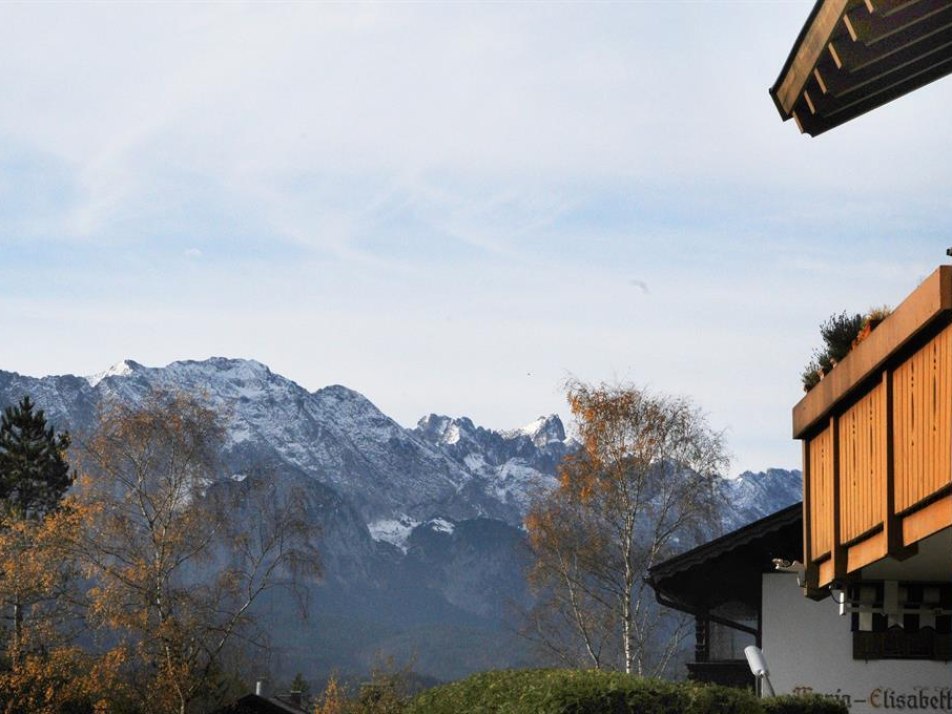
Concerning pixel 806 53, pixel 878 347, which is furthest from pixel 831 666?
pixel 806 53

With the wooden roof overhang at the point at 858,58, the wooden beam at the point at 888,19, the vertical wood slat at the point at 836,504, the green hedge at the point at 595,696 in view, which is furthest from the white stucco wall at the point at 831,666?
the wooden beam at the point at 888,19

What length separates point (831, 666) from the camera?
21.8m

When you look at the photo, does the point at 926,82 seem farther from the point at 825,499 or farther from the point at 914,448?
the point at 825,499

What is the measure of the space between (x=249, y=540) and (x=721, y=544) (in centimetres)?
2278

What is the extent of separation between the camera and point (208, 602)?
40.2m

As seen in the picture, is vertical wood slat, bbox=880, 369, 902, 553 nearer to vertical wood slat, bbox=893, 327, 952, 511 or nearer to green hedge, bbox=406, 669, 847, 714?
vertical wood slat, bbox=893, 327, 952, 511

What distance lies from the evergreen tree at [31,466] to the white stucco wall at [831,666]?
37.3m

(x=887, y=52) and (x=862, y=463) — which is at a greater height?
(x=887, y=52)

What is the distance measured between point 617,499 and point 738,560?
16.6 meters

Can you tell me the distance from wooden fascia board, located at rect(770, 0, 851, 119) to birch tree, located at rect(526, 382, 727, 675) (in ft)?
88.9

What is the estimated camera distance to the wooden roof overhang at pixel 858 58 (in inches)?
391

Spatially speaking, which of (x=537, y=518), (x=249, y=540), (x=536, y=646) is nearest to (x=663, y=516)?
(x=537, y=518)

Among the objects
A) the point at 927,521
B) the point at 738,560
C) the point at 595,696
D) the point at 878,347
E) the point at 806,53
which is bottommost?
the point at 595,696

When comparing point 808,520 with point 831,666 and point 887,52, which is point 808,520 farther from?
point 831,666
